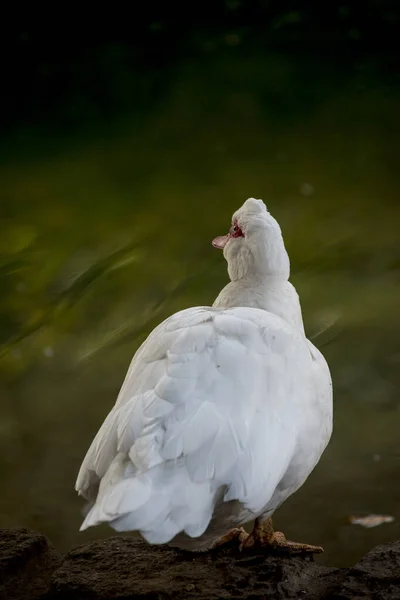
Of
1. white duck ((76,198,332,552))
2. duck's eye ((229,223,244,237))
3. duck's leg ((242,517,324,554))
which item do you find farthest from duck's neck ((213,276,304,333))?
duck's leg ((242,517,324,554))

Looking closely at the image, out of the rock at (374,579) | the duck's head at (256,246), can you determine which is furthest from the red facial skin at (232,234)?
the rock at (374,579)

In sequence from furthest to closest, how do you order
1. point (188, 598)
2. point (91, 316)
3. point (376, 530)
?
1. point (91, 316)
2. point (376, 530)
3. point (188, 598)

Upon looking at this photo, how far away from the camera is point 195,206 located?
3723mm

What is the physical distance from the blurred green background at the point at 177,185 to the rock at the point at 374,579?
122 cm

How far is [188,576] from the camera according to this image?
87.4 inches

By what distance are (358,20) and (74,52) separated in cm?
120

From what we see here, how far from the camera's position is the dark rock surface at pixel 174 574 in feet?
6.96

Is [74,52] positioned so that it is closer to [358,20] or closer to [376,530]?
[358,20]

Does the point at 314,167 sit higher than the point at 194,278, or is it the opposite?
the point at 314,167

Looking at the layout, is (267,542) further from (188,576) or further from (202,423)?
(202,423)

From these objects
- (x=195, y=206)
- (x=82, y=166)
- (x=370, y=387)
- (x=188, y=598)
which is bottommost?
(x=188, y=598)

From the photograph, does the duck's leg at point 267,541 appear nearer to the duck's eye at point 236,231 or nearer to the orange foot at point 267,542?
the orange foot at point 267,542

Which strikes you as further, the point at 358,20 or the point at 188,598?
the point at 358,20

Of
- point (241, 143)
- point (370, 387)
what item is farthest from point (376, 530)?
point (241, 143)
